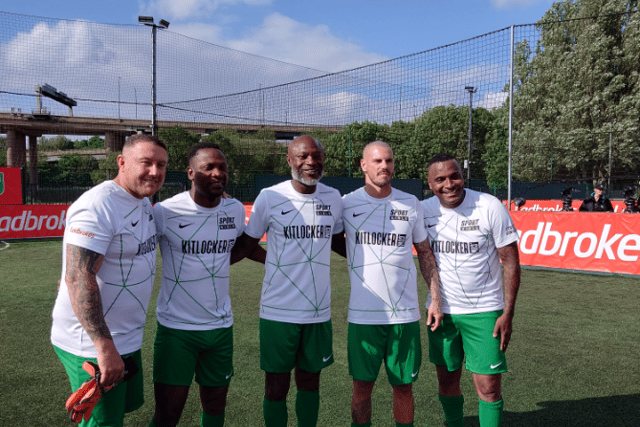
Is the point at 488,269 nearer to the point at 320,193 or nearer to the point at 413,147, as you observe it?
the point at 320,193

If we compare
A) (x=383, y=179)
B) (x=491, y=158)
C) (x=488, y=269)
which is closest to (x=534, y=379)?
(x=488, y=269)

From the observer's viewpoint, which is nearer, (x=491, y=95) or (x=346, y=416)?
(x=346, y=416)

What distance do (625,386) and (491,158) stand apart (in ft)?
125

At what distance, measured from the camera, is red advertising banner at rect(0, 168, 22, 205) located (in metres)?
15.4

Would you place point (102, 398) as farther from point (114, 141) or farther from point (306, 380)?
point (114, 141)

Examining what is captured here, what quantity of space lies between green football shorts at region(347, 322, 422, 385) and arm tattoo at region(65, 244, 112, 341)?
5.34 ft

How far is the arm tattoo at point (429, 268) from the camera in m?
3.22

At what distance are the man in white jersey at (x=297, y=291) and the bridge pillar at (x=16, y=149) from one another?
141 ft

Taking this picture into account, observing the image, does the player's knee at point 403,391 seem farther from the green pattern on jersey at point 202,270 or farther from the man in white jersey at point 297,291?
the green pattern on jersey at point 202,270

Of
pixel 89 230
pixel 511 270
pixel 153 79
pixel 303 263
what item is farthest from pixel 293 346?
pixel 153 79

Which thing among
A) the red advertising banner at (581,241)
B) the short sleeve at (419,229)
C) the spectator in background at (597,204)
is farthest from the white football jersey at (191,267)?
the spectator in background at (597,204)

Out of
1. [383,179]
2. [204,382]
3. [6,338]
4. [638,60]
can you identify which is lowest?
[6,338]

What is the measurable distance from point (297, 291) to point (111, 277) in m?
1.22

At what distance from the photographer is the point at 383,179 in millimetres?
3207
